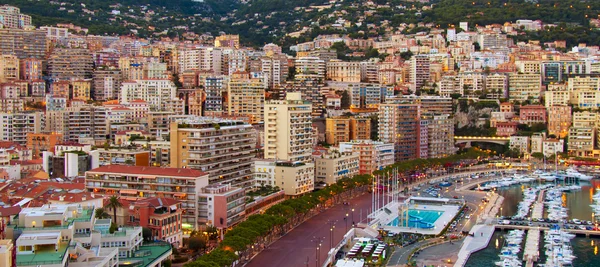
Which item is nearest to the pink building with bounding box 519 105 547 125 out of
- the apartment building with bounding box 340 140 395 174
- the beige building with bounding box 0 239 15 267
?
the apartment building with bounding box 340 140 395 174

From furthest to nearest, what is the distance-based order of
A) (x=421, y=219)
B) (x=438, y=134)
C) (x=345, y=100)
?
1. (x=345, y=100)
2. (x=438, y=134)
3. (x=421, y=219)

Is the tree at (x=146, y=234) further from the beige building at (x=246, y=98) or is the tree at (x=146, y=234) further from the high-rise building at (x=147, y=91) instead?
the high-rise building at (x=147, y=91)

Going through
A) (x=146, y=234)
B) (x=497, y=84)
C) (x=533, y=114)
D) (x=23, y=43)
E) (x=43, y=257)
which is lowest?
(x=146, y=234)

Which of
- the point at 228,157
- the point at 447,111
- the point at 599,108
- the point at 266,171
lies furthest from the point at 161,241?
the point at 599,108

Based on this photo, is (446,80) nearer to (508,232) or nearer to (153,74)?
(153,74)

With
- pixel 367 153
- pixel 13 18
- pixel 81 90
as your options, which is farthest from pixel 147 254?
pixel 13 18

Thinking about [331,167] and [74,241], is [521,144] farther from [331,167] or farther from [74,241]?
[74,241]

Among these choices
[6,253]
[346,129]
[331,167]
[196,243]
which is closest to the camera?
[6,253]
